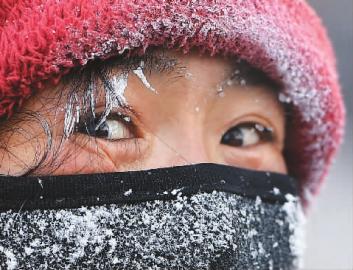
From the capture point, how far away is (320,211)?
5387 millimetres

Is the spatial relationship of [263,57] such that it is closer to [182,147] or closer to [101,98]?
[182,147]

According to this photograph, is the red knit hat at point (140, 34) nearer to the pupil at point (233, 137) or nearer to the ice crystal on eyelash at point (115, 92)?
the ice crystal on eyelash at point (115, 92)

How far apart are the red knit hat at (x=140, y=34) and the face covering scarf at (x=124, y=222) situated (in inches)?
8.4

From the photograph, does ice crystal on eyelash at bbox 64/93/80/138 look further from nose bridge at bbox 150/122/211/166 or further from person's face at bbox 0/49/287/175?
nose bridge at bbox 150/122/211/166

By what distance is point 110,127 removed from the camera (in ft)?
5.32

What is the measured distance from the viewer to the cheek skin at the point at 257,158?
1.83 metres

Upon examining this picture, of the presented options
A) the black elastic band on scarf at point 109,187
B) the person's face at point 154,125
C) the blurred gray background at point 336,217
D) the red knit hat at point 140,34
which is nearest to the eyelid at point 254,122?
the person's face at point 154,125

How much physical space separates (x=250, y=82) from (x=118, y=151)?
1.39ft

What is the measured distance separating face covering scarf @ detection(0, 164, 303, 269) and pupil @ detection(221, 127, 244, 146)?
0.30m

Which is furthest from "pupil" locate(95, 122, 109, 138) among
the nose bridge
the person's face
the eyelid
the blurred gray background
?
the blurred gray background

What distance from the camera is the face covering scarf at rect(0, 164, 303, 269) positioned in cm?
143

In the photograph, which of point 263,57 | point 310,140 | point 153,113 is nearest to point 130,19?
point 153,113

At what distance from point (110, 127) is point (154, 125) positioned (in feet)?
0.33

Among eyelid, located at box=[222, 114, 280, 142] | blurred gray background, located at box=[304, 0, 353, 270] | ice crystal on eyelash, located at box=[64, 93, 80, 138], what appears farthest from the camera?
blurred gray background, located at box=[304, 0, 353, 270]
